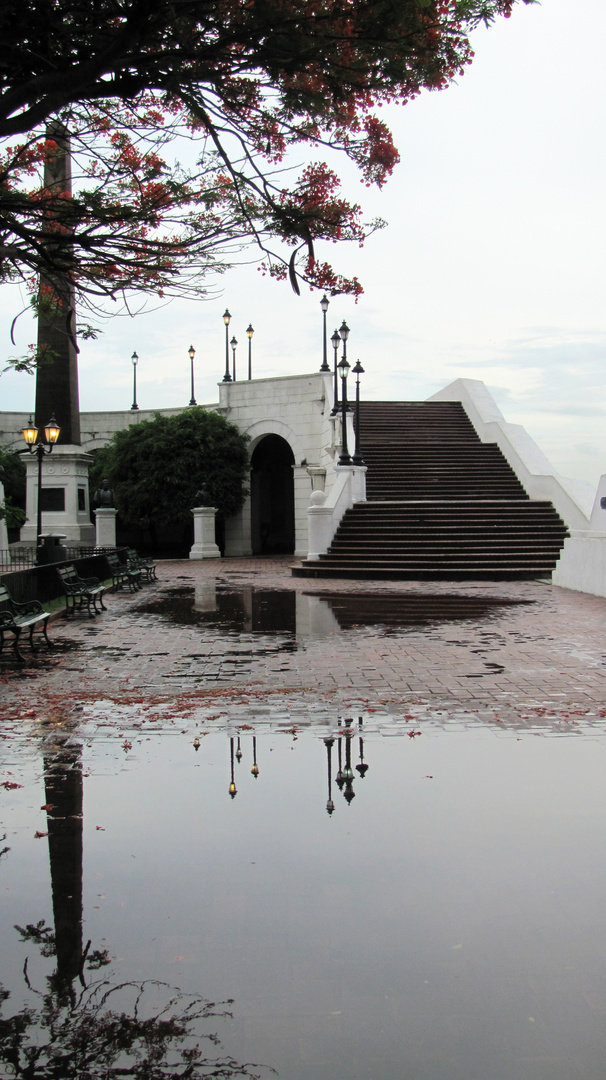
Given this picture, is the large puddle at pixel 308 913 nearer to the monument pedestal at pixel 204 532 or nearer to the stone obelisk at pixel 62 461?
the stone obelisk at pixel 62 461

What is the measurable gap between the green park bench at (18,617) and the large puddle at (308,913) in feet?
14.2

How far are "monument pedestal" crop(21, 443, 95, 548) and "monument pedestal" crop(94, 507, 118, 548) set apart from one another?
1.32 meters

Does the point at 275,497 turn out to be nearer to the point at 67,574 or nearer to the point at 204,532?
the point at 204,532

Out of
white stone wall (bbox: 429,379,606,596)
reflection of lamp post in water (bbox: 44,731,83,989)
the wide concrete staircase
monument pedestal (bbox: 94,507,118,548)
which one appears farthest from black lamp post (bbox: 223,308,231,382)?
reflection of lamp post in water (bbox: 44,731,83,989)

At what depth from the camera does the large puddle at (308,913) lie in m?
2.75

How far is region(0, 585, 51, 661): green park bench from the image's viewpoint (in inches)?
398

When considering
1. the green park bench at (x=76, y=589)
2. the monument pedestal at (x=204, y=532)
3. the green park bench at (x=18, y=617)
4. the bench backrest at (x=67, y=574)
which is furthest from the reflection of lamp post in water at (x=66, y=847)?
the monument pedestal at (x=204, y=532)

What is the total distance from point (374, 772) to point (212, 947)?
224 cm

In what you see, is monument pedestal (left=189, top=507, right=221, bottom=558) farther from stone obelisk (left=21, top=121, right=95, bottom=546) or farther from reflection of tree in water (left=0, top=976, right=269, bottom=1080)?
reflection of tree in water (left=0, top=976, right=269, bottom=1080)

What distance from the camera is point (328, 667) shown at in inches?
359

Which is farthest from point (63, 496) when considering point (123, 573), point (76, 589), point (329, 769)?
point (329, 769)

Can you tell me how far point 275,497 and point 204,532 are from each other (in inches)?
470

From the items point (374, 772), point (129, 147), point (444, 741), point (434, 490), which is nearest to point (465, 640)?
point (444, 741)

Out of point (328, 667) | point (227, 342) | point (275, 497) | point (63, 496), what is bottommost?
point (328, 667)
